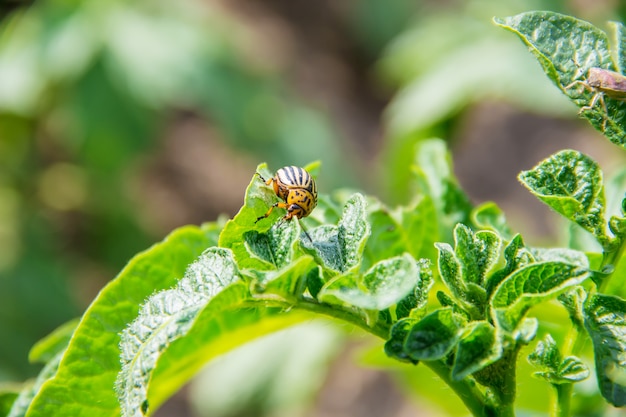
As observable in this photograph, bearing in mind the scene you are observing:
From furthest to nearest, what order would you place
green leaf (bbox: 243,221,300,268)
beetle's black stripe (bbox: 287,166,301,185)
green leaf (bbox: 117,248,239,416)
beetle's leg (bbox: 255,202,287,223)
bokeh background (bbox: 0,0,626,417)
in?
bokeh background (bbox: 0,0,626,417)
beetle's black stripe (bbox: 287,166,301,185)
beetle's leg (bbox: 255,202,287,223)
green leaf (bbox: 243,221,300,268)
green leaf (bbox: 117,248,239,416)

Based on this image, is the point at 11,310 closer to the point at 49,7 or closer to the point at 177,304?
the point at 49,7

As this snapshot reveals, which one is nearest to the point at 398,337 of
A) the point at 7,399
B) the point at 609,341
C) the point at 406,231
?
the point at 609,341

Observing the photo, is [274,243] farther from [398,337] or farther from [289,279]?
[398,337]

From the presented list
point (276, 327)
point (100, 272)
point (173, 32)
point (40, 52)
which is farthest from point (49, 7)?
point (276, 327)

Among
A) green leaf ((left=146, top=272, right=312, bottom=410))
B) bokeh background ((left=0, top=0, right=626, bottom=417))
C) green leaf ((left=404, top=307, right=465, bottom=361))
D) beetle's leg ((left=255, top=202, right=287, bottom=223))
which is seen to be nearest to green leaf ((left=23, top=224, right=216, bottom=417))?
green leaf ((left=146, top=272, right=312, bottom=410))

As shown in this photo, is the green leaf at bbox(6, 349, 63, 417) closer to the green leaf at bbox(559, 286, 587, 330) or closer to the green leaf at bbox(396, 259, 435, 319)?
the green leaf at bbox(396, 259, 435, 319)
